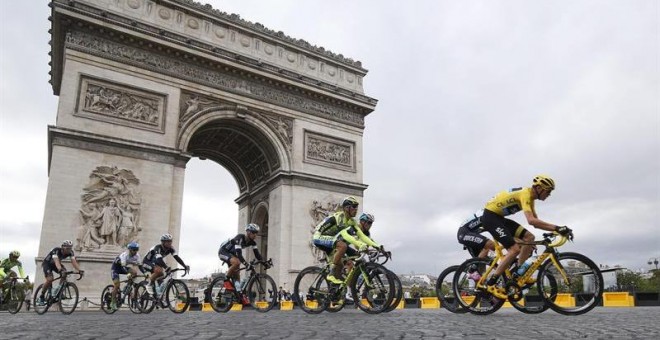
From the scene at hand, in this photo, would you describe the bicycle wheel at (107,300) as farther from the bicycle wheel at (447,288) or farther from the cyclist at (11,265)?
the bicycle wheel at (447,288)

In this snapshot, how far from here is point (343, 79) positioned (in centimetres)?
2800

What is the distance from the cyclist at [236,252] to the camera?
383 inches

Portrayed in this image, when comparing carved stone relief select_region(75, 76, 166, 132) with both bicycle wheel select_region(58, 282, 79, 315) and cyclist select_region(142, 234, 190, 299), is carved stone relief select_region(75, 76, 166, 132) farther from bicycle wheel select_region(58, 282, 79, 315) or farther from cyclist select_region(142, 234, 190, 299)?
cyclist select_region(142, 234, 190, 299)

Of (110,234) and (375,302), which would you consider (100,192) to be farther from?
(375,302)

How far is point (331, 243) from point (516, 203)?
3.03 m

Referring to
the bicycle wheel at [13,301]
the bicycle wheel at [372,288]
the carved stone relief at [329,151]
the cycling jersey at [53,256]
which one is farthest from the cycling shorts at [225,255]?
the carved stone relief at [329,151]

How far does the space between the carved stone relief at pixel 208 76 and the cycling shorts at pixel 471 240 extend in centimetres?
1816

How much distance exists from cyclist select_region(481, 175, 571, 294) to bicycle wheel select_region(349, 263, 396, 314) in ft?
4.83

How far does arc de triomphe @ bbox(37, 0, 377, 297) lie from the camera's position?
1905 cm

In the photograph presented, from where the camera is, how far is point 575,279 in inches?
241

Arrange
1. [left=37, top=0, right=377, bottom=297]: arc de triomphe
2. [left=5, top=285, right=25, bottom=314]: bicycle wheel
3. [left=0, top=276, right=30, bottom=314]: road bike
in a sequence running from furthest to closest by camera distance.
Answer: [left=37, top=0, right=377, bottom=297]: arc de triomphe → [left=0, top=276, right=30, bottom=314]: road bike → [left=5, top=285, right=25, bottom=314]: bicycle wheel

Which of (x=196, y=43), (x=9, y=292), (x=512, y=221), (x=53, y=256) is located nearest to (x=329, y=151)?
(x=196, y=43)

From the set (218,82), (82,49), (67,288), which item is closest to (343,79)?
(218,82)

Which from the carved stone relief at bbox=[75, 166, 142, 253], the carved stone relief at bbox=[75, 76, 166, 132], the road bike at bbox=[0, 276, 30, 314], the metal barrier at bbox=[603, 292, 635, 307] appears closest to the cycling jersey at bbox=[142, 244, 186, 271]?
the road bike at bbox=[0, 276, 30, 314]
